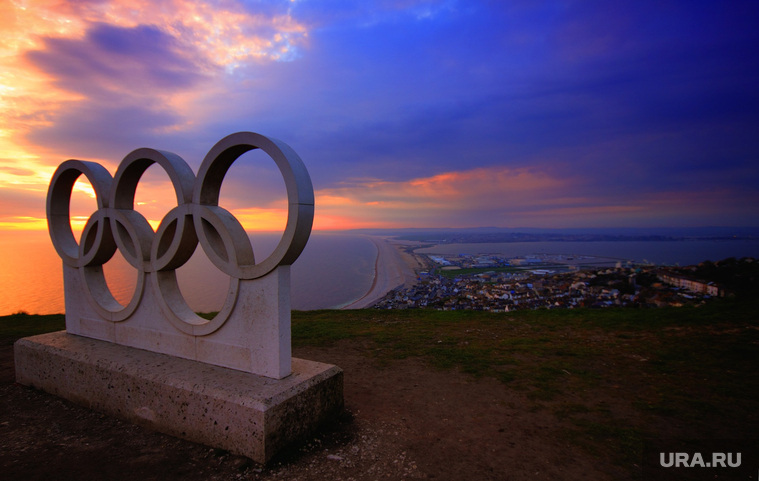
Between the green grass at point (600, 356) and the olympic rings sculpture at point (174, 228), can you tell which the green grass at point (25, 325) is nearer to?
the green grass at point (600, 356)

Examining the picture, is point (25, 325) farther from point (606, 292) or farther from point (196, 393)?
point (606, 292)

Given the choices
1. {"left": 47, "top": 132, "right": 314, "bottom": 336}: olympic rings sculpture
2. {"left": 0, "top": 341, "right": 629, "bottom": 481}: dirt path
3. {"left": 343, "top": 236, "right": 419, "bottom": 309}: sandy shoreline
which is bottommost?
{"left": 343, "top": 236, "right": 419, "bottom": 309}: sandy shoreline

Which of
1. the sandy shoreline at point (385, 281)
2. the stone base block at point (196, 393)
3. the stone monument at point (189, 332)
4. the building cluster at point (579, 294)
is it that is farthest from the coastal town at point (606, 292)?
the stone monument at point (189, 332)

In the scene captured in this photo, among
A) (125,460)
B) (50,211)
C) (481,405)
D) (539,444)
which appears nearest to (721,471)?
(539,444)

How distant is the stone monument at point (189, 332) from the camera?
14.0ft

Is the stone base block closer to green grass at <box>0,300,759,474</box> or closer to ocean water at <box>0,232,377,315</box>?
green grass at <box>0,300,759,474</box>

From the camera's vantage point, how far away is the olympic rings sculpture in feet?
14.8

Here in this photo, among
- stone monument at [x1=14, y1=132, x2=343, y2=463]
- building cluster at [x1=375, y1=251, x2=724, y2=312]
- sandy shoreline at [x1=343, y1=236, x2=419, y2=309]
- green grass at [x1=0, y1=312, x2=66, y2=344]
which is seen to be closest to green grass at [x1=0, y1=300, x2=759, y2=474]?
green grass at [x1=0, y1=312, x2=66, y2=344]

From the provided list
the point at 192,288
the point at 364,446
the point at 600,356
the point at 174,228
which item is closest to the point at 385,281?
the point at 192,288

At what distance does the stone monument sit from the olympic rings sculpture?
0.02 metres

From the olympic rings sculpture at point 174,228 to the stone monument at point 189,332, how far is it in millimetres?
18

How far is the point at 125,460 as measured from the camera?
4.07 metres

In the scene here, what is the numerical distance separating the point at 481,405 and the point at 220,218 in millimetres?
4589

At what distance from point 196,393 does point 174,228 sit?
2605 millimetres
